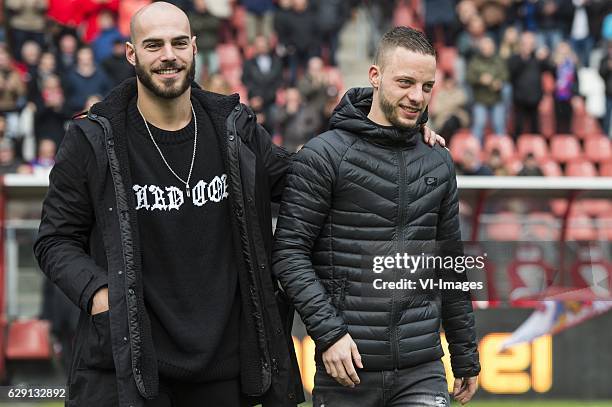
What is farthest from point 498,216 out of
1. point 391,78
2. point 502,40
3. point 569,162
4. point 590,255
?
point 502,40

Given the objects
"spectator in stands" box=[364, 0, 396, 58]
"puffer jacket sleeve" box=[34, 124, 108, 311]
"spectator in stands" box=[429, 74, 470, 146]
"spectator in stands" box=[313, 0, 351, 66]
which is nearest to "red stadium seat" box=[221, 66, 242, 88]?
"spectator in stands" box=[313, 0, 351, 66]

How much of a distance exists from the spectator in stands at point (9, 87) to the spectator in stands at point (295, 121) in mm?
3059

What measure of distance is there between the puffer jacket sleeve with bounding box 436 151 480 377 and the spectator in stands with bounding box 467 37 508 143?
1087cm

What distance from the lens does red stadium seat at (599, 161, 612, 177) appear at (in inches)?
587

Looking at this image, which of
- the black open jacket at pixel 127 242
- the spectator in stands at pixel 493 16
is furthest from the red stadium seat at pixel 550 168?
the black open jacket at pixel 127 242

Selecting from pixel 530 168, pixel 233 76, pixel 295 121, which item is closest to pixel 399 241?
pixel 530 168

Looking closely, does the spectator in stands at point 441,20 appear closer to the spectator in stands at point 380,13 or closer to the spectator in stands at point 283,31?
the spectator in stands at point 380,13

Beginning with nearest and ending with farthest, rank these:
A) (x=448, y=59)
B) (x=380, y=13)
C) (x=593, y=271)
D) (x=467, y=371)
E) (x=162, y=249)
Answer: (x=162, y=249) < (x=467, y=371) < (x=593, y=271) < (x=448, y=59) < (x=380, y=13)

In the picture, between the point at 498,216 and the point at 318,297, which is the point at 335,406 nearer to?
the point at 318,297

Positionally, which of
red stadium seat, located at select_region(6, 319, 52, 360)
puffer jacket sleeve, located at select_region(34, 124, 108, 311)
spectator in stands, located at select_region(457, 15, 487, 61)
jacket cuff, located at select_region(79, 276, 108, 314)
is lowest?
red stadium seat, located at select_region(6, 319, 52, 360)

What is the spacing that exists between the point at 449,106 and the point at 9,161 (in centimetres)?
552

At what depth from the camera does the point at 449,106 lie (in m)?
15.1

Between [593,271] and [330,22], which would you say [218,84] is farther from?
[593,271]

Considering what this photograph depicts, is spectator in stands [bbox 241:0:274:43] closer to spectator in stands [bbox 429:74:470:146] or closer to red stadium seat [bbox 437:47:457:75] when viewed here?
red stadium seat [bbox 437:47:457:75]
